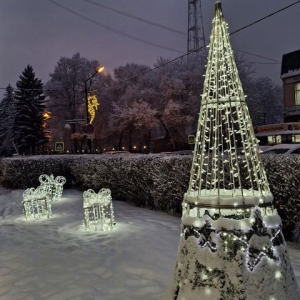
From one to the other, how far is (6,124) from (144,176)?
1959 inches

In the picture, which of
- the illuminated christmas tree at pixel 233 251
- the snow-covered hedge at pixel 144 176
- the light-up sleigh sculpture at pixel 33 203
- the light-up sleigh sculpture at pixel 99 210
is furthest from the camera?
the light-up sleigh sculpture at pixel 33 203

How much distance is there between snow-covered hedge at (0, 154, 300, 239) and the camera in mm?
7129

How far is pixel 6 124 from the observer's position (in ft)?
186

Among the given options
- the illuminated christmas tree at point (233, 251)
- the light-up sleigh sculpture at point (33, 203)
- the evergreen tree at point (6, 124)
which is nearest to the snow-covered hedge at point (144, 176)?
the illuminated christmas tree at point (233, 251)

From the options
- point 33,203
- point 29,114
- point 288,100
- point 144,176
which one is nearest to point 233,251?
point 144,176

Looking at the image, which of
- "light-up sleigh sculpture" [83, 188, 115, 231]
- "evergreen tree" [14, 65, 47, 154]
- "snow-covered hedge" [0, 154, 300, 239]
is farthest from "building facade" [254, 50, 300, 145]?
"evergreen tree" [14, 65, 47, 154]

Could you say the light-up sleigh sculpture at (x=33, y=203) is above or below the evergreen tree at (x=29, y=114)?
below

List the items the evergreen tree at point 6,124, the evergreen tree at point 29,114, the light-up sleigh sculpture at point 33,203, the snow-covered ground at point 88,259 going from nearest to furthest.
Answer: the snow-covered ground at point 88,259
the light-up sleigh sculpture at point 33,203
the evergreen tree at point 29,114
the evergreen tree at point 6,124

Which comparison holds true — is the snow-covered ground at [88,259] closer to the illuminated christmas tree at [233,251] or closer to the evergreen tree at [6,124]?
the illuminated christmas tree at [233,251]

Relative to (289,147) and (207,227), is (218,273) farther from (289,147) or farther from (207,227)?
(289,147)

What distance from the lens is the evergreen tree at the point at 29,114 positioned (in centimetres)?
4328

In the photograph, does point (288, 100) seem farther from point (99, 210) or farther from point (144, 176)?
point (99, 210)

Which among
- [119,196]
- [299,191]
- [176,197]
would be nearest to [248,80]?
[119,196]

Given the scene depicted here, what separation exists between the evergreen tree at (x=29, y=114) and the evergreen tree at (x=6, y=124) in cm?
878
